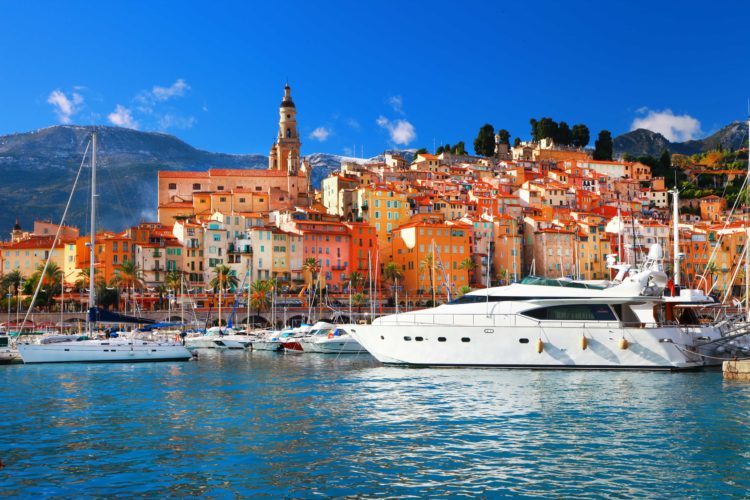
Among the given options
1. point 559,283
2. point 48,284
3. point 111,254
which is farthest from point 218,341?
point 559,283

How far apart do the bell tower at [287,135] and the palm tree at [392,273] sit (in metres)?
29.2

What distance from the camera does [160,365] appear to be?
4181cm

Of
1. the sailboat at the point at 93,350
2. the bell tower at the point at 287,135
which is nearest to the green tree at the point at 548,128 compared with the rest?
the bell tower at the point at 287,135

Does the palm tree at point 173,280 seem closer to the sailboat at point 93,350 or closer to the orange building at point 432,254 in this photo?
the orange building at point 432,254

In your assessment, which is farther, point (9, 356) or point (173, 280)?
point (173, 280)

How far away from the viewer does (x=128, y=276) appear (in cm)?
8038

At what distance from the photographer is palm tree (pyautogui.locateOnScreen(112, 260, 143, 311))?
264 feet

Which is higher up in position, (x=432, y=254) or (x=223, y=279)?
(x=432, y=254)

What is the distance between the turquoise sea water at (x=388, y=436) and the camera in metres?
14.9

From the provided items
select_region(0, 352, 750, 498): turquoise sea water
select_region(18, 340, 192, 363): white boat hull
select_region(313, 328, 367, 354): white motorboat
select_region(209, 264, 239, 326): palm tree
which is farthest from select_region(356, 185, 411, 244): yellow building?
select_region(0, 352, 750, 498): turquoise sea water

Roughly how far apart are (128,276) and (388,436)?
215 ft

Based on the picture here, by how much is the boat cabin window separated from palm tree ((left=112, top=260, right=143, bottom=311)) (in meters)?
55.5

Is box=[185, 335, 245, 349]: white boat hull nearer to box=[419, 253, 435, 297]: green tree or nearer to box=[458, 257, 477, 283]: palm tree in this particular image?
box=[419, 253, 435, 297]: green tree

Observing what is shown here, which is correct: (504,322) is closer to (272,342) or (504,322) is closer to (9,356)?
(9,356)
